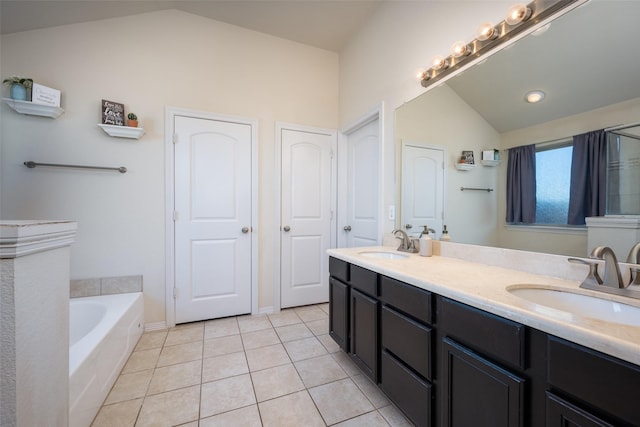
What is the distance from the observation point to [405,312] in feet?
4.19

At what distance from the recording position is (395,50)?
212 cm

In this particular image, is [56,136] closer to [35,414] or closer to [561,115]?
[35,414]

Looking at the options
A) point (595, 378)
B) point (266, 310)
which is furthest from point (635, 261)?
point (266, 310)

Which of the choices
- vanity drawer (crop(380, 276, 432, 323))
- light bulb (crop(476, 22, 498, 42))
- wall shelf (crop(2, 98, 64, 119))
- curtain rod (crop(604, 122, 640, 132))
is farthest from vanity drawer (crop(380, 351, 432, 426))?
wall shelf (crop(2, 98, 64, 119))

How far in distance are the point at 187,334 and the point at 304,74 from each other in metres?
3.00

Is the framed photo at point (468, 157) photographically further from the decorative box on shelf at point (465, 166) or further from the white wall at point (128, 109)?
the white wall at point (128, 109)

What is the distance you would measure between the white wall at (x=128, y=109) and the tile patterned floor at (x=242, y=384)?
0.59m

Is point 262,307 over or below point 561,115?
below

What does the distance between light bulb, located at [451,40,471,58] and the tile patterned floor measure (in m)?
2.11

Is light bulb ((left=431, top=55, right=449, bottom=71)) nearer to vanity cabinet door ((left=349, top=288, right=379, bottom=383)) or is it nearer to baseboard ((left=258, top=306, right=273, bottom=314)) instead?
vanity cabinet door ((left=349, top=288, right=379, bottom=383))

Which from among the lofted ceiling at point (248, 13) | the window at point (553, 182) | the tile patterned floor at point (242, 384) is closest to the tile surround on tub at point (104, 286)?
the tile patterned floor at point (242, 384)

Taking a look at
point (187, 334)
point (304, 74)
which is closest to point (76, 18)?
point (304, 74)

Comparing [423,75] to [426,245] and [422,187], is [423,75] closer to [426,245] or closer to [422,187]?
[422,187]

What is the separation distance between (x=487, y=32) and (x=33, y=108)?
3.16m
